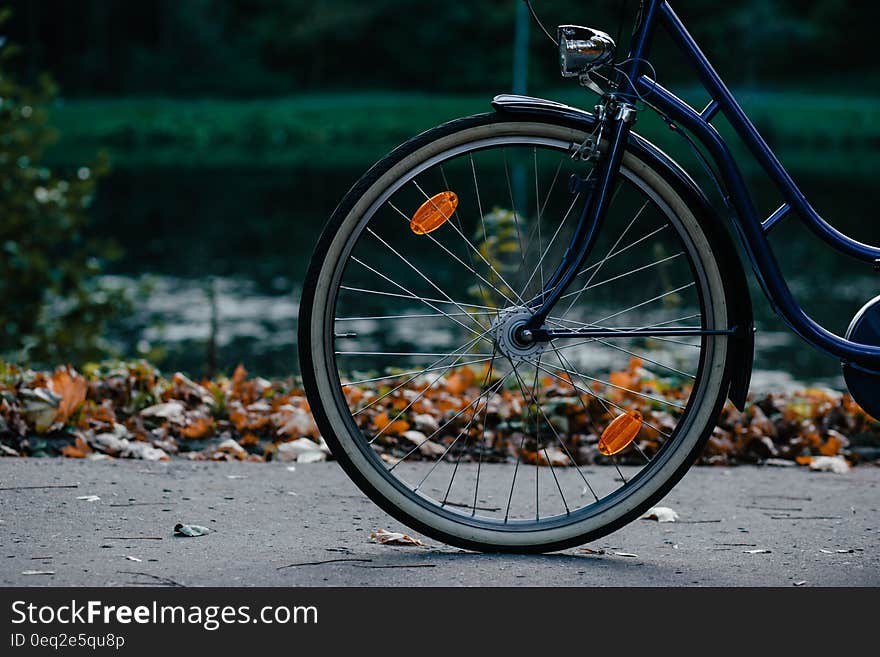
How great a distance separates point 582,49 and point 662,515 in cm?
144

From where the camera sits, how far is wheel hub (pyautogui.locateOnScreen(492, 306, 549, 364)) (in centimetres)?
301

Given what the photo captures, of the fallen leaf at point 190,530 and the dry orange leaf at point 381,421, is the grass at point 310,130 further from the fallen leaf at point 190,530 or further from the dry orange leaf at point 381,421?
the fallen leaf at point 190,530

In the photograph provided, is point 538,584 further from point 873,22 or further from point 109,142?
point 873,22

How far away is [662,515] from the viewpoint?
3637mm

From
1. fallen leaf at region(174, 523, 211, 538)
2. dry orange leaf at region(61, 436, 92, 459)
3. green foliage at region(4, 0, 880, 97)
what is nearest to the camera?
fallen leaf at region(174, 523, 211, 538)

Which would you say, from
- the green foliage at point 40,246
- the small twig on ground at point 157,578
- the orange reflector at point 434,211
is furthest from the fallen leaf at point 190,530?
the green foliage at point 40,246

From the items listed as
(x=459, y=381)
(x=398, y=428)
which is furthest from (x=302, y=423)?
(x=459, y=381)

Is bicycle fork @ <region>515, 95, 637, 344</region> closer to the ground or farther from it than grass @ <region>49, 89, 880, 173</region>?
closer to the ground

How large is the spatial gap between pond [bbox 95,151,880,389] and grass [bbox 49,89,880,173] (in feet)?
9.83

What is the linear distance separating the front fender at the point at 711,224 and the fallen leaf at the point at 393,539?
906mm

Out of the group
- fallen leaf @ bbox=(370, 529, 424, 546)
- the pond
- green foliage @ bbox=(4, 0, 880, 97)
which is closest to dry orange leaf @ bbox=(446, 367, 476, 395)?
the pond

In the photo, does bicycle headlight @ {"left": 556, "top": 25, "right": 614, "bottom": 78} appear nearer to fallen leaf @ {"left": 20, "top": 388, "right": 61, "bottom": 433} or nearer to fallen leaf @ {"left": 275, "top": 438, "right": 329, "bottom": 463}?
fallen leaf @ {"left": 275, "top": 438, "right": 329, "bottom": 463}
